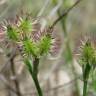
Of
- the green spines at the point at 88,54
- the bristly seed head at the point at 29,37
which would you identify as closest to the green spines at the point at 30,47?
the bristly seed head at the point at 29,37

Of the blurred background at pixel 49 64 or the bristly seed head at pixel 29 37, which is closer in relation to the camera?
the bristly seed head at pixel 29 37

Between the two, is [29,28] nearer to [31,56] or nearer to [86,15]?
[31,56]

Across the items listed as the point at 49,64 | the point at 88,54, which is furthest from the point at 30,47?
the point at 49,64

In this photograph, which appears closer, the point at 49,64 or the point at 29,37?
the point at 29,37

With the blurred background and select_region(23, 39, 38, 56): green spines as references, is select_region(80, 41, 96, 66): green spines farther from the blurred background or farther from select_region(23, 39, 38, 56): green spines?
select_region(23, 39, 38, 56): green spines

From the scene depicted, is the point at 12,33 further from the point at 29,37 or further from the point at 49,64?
the point at 49,64

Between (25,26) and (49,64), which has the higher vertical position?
(25,26)

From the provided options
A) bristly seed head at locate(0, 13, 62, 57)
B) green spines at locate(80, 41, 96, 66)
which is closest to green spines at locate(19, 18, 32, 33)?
bristly seed head at locate(0, 13, 62, 57)

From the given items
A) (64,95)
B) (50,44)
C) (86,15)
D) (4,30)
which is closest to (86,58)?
(50,44)

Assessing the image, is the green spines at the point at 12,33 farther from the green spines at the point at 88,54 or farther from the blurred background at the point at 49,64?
the green spines at the point at 88,54
